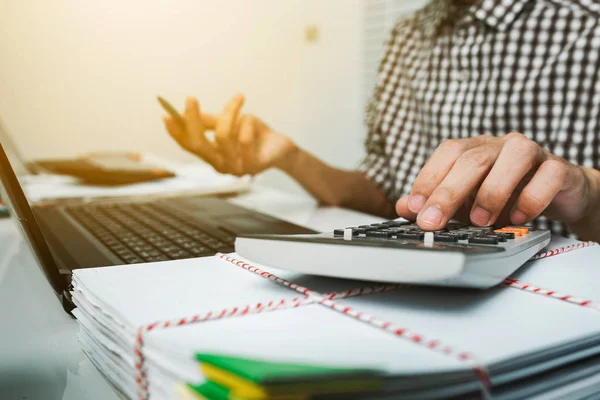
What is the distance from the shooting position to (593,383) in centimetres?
23

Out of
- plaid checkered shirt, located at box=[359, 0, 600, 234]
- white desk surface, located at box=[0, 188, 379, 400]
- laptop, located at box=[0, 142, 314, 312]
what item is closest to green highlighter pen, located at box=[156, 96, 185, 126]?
laptop, located at box=[0, 142, 314, 312]

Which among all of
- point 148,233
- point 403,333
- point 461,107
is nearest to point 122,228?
point 148,233

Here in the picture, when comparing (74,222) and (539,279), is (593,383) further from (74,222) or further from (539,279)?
(74,222)

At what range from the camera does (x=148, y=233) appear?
0.54 meters

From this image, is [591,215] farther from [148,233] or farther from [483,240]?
[148,233]

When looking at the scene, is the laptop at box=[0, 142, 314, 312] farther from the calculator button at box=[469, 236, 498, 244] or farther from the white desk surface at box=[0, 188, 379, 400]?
the calculator button at box=[469, 236, 498, 244]

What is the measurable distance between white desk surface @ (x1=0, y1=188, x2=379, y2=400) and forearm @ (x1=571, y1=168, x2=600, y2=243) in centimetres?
43

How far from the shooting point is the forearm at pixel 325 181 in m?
0.82

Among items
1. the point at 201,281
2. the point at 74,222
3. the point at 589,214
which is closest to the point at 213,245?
the point at 201,281

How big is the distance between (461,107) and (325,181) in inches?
9.4

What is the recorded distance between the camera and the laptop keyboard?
1.45 ft

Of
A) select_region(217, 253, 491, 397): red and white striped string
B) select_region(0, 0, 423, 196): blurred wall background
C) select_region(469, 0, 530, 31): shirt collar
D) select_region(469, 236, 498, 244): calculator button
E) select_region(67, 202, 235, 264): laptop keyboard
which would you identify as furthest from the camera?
select_region(469, 0, 530, 31): shirt collar

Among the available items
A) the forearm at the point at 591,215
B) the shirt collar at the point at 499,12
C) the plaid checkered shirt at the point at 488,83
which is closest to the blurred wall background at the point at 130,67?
the plaid checkered shirt at the point at 488,83

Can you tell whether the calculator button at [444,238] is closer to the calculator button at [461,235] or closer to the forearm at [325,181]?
the calculator button at [461,235]
